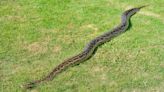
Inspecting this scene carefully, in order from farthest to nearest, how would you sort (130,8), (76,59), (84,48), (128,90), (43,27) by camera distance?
(130,8) → (43,27) → (84,48) → (76,59) → (128,90)

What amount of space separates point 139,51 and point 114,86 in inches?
96.7

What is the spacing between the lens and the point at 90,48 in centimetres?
1454

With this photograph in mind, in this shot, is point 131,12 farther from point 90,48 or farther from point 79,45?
point 90,48

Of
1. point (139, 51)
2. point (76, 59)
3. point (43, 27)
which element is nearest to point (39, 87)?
point (76, 59)

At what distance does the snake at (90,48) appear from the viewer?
12.8 metres

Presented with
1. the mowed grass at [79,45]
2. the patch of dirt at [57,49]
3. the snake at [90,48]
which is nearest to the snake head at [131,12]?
the snake at [90,48]

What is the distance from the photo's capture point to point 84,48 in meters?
14.6

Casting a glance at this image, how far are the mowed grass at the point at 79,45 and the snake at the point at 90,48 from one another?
179 mm

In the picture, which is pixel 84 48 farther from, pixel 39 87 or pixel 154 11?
pixel 154 11

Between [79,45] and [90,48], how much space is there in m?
0.73

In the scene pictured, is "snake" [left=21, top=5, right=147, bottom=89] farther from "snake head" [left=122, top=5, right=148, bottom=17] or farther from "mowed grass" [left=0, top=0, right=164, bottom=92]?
"mowed grass" [left=0, top=0, right=164, bottom=92]

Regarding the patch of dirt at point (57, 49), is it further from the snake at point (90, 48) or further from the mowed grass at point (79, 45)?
the snake at point (90, 48)

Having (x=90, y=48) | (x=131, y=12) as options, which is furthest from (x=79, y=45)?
(x=131, y=12)

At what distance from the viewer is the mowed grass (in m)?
12.6
